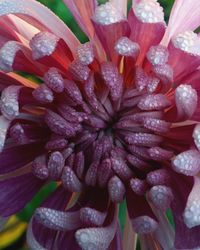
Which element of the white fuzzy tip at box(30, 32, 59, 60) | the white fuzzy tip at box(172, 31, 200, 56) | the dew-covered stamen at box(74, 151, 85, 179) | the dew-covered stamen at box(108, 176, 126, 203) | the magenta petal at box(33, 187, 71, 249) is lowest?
the magenta petal at box(33, 187, 71, 249)

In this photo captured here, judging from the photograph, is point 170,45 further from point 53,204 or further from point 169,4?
point 169,4

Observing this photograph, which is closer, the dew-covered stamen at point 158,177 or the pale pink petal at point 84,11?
the dew-covered stamen at point 158,177

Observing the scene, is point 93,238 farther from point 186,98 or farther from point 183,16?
point 183,16

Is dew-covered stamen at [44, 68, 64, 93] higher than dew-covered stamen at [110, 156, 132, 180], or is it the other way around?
dew-covered stamen at [44, 68, 64, 93]

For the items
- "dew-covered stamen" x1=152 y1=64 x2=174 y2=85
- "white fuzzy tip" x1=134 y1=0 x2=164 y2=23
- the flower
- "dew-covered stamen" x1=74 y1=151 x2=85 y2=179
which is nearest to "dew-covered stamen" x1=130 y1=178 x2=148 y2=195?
the flower

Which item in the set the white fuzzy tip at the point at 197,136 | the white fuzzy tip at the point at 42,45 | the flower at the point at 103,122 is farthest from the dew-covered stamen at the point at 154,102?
the white fuzzy tip at the point at 42,45

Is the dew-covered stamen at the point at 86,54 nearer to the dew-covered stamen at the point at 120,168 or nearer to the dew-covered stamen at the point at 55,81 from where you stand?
the dew-covered stamen at the point at 55,81

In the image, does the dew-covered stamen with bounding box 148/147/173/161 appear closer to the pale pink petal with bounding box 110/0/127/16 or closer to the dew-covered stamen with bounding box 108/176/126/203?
the dew-covered stamen with bounding box 108/176/126/203
